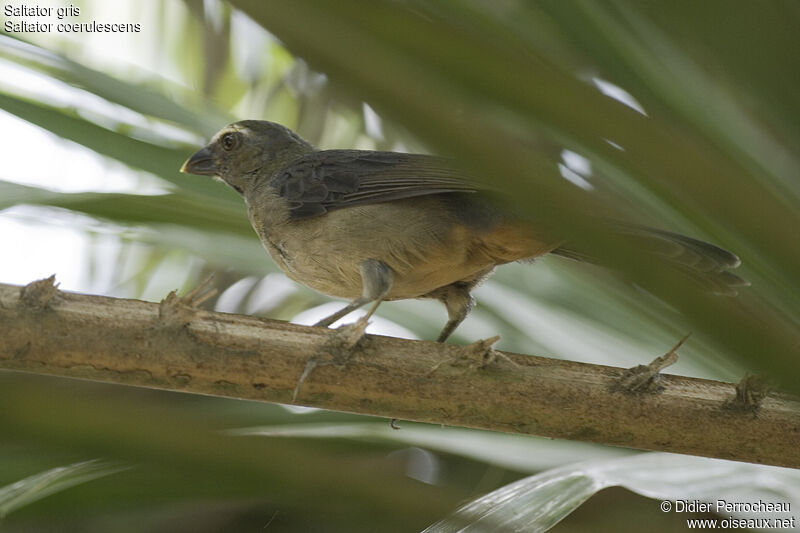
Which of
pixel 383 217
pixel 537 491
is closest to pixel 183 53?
pixel 383 217

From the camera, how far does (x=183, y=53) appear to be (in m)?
3.71

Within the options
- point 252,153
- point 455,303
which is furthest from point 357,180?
point 252,153

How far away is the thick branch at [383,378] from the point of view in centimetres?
162

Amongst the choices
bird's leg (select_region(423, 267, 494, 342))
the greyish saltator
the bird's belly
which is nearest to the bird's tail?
the greyish saltator

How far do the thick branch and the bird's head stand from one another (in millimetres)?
1977

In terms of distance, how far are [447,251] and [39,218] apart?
50.7 inches

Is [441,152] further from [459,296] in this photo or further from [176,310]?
[459,296]

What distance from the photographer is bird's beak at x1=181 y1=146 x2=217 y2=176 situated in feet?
11.3

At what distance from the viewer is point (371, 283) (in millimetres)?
2852

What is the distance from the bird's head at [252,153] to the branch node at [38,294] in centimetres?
199

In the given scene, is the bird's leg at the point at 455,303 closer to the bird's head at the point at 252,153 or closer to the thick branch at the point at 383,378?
the bird's head at the point at 252,153

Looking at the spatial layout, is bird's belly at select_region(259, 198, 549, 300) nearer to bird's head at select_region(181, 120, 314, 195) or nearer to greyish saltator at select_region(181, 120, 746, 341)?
greyish saltator at select_region(181, 120, 746, 341)

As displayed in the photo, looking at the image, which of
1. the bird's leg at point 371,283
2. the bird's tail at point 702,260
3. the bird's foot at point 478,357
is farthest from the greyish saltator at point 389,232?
the bird's foot at point 478,357

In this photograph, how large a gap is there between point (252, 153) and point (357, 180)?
0.75m
